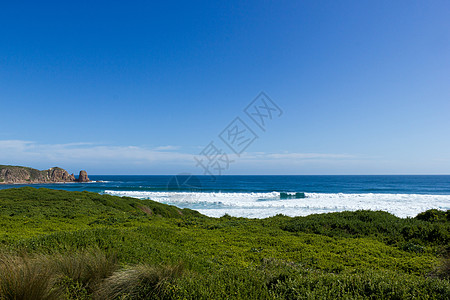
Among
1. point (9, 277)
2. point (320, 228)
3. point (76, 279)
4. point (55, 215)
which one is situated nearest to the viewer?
point (9, 277)

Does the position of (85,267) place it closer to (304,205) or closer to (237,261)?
(237,261)

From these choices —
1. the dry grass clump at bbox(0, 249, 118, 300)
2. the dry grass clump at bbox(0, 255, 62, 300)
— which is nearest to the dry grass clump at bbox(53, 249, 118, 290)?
the dry grass clump at bbox(0, 249, 118, 300)

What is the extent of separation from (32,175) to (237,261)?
13844 cm

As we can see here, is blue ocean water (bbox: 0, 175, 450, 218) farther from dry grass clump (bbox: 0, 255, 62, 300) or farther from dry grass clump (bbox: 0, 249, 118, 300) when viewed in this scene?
dry grass clump (bbox: 0, 255, 62, 300)

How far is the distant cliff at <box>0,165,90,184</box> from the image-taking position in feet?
342

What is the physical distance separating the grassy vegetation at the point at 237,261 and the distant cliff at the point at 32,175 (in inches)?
4904

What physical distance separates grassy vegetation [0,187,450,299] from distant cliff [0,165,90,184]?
124553mm

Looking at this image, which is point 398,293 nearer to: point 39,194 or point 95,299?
point 95,299

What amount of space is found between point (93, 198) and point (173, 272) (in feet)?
67.0

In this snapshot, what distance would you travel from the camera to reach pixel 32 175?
111562mm

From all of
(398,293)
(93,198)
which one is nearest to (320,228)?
(398,293)

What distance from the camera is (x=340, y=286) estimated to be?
3.66m

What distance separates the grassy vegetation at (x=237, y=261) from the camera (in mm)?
3555

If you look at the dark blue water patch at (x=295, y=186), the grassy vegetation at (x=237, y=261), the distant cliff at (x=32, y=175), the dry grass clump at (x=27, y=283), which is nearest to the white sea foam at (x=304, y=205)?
the grassy vegetation at (x=237, y=261)
